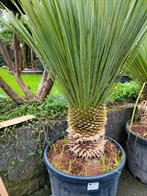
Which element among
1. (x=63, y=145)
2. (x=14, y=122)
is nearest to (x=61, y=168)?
(x=63, y=145)

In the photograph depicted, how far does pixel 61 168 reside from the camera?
1.52m

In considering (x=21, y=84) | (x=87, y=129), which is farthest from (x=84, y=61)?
(x=21, y=84)

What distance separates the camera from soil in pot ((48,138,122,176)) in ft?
4.88

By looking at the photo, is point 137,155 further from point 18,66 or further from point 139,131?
point 18,66

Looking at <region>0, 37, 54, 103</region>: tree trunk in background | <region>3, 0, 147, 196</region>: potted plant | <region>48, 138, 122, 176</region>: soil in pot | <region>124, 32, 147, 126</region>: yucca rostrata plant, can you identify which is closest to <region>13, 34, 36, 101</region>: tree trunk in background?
<region>0, 37, 54, 103</region>: tree trunk in background

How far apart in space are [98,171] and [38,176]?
676 mm

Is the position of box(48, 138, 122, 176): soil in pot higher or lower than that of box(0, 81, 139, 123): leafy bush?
lower

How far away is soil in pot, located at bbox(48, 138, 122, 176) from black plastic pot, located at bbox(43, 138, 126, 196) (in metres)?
0.05

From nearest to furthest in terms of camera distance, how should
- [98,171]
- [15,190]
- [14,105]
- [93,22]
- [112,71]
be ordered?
[93,22] < [112,71] < [98,171] < [15,190] < [14,105]

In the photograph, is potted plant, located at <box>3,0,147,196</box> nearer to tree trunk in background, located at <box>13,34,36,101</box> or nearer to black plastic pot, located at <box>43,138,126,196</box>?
black plastic pot, located at <box>43,138,126,196</box>

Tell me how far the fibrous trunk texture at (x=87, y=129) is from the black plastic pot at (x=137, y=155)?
56cm

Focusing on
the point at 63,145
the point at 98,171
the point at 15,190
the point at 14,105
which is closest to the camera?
the point at 98,171

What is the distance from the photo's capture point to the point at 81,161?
5.09ft

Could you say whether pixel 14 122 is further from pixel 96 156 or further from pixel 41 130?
pixel 96 156
